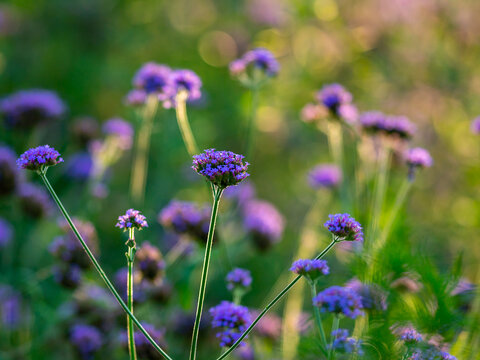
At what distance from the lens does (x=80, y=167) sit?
2463 mm

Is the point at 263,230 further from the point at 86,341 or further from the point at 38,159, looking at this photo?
the point at 38,159

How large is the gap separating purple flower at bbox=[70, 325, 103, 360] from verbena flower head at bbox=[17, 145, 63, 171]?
0.71 m

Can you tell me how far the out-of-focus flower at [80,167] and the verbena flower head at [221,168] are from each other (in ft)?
5.10

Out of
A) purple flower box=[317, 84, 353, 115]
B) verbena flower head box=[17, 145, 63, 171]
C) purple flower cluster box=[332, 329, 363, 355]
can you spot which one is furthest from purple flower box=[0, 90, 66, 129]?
purple flower cluster box=[332, 329, 363, 355]

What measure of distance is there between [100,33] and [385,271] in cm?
302

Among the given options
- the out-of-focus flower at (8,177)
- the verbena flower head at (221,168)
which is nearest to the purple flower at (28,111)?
the out-of-focus flower at (8,177)

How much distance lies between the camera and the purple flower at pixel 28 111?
Result: 1.95 metres

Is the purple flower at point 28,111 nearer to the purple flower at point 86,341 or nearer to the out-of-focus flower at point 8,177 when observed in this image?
the out-of-focus flower at point 8,177

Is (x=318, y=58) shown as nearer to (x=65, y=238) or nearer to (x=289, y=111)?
(x=289, y=111)

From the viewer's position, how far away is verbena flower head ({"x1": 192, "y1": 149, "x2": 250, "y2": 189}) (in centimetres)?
93

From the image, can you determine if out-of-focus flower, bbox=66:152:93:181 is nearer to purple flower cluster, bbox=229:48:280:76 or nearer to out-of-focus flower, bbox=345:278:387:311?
purple flower cluster, bbox=229:48:280:76

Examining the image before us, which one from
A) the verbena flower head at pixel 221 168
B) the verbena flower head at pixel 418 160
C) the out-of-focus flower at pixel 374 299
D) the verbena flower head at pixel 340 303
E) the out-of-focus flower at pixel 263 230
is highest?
the out-of-focus flower at pixel 263 230

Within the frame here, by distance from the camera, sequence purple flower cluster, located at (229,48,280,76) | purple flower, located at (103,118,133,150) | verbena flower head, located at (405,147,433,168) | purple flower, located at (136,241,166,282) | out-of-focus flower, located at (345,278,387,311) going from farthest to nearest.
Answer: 1. purple flower, located at (103,118,133,150)
2. purple flower cluster, located at (229,48,280,76)
3. verbena flower head, located at (405,147,433,168)
4. purple flower, located at (136,241,166,282)
5. out-of-focus flower, located at (345,278,387,311)

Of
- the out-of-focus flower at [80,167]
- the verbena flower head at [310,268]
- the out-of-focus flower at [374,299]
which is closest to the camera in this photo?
the verbena flower head at [310,268]
